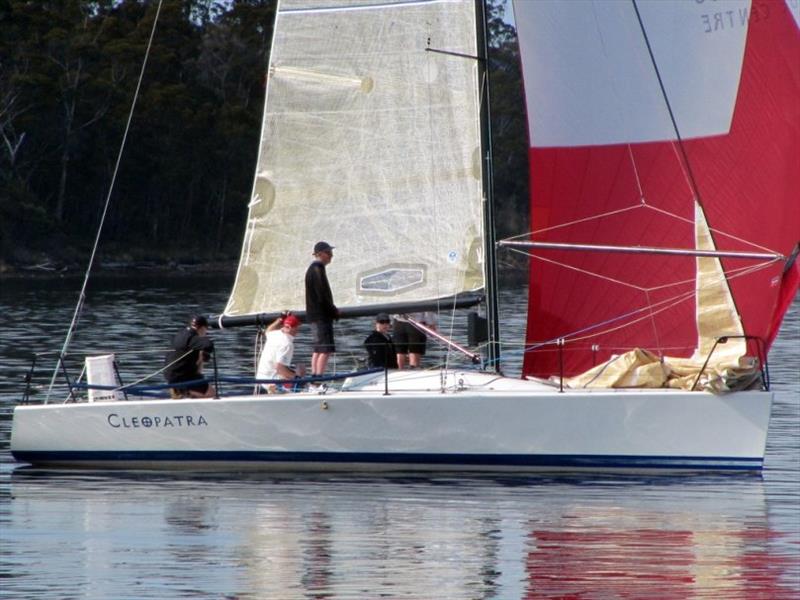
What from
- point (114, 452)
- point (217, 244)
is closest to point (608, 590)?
point (114, 452)

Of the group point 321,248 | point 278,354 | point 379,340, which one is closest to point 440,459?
point 379,340

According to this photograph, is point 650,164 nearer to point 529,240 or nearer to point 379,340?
point 529,240

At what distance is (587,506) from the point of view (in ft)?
49.1

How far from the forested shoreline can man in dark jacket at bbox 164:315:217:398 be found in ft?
157

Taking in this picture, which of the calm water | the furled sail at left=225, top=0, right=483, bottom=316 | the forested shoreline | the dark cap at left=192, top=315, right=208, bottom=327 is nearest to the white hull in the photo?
the calm water

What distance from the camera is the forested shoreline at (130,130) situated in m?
65.7

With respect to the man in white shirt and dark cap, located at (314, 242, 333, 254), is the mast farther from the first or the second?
the man in white shirt

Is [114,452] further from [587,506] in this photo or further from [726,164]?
[726,164]

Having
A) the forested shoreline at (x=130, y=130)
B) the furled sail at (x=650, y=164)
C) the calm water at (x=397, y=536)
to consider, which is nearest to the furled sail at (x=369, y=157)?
the furled sail at (x=650, y=164)

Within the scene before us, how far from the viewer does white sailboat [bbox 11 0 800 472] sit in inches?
648

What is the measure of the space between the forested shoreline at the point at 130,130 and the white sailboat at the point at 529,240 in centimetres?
4775

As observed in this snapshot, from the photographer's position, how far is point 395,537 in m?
13.6

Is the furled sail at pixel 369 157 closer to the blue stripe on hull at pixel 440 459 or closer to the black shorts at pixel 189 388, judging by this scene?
the black shorts at pixel 189 388

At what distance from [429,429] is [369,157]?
2.88 meters
